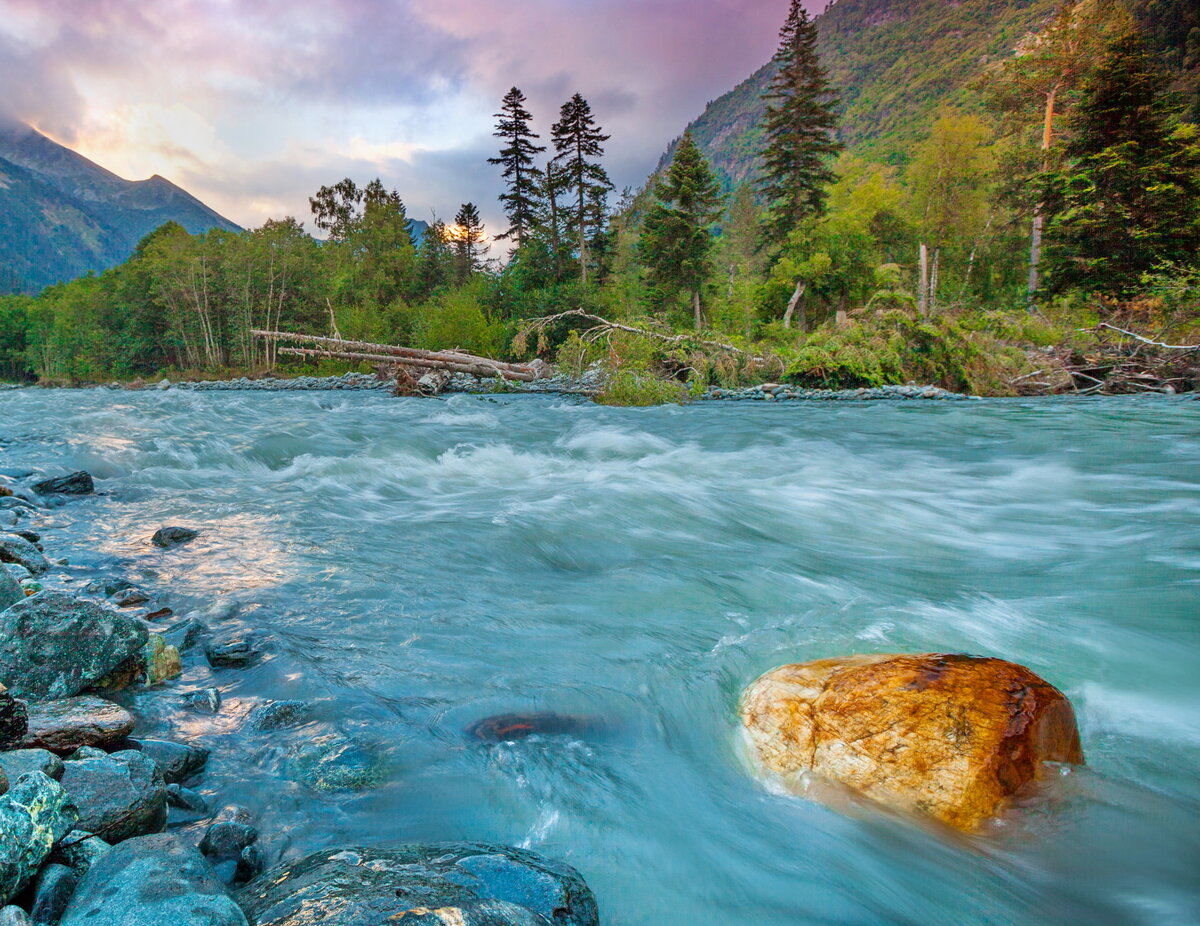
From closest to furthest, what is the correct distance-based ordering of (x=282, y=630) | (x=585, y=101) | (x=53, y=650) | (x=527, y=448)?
(x=53, y=650), (x=282, y=630), (x=527, y=448), (x=585, y=101)

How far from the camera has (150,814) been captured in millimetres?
1624

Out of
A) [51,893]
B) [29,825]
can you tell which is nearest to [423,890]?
[51,893]

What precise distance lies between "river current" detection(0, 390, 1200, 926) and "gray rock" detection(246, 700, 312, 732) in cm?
7

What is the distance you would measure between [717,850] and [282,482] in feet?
22.0

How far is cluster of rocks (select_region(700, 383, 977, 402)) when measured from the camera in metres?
14.7

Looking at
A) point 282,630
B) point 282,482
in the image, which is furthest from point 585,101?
point 282,630

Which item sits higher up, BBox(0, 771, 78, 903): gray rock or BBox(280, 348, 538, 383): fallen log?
BBox(280, 348, 538, 383): fallen log

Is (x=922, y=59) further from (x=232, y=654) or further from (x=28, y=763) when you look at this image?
(x=28, y=763)

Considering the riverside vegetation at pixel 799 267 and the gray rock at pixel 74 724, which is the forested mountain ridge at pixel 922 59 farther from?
the gray rock at pixel 74 724

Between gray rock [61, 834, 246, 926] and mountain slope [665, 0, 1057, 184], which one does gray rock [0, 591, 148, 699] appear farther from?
mountain slope [665, 0, 1057, 184]

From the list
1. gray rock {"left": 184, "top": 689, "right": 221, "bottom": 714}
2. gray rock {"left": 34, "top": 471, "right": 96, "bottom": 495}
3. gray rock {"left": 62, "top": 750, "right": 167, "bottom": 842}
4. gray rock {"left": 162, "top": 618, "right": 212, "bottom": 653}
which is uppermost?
gray rock {"left": 34, "top": 471, "right": 96, "bottom": 495}

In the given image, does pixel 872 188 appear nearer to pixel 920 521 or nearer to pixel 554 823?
pixel 920 521

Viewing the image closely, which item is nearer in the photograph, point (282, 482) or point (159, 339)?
point (282, 482)

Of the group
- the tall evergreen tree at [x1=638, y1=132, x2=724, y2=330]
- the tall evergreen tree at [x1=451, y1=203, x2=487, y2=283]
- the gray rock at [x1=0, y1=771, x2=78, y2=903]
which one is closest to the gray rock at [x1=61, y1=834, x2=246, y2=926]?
the gray rock at [x1=0, y1=771, x2=78, y2=903]
